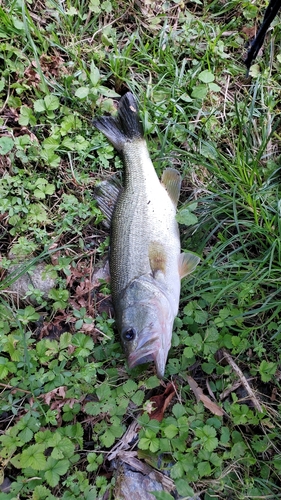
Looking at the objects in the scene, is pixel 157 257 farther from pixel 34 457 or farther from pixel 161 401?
pixel 34 457

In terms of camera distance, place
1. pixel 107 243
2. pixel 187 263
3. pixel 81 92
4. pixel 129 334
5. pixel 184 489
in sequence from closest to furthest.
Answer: pixel 184 489 < pixel 129 334 < pixel 187 263 < pixel 107 243 < pixel 81 92

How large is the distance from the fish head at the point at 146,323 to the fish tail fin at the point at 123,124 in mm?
1229

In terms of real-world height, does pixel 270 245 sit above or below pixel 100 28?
below

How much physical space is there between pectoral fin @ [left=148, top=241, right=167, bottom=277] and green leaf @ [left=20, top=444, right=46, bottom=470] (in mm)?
1351

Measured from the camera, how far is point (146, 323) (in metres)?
2.71

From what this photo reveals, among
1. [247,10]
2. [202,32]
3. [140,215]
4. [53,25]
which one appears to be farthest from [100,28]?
[140,215]

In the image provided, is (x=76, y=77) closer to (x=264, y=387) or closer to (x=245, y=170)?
(x=245, y=170)

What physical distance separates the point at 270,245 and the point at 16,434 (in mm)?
2244

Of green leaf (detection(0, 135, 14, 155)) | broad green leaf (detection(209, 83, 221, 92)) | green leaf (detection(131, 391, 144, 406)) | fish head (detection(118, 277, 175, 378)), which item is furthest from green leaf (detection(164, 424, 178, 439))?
broad green leaf (detection(209, 83, 221, 92))

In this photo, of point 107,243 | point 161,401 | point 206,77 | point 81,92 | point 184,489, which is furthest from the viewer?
point 206,77

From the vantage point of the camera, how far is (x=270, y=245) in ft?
10.5

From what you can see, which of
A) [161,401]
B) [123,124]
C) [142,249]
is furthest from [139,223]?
[161,401]

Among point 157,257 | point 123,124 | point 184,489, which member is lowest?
point 184,489

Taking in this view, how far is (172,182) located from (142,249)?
0.65 m
